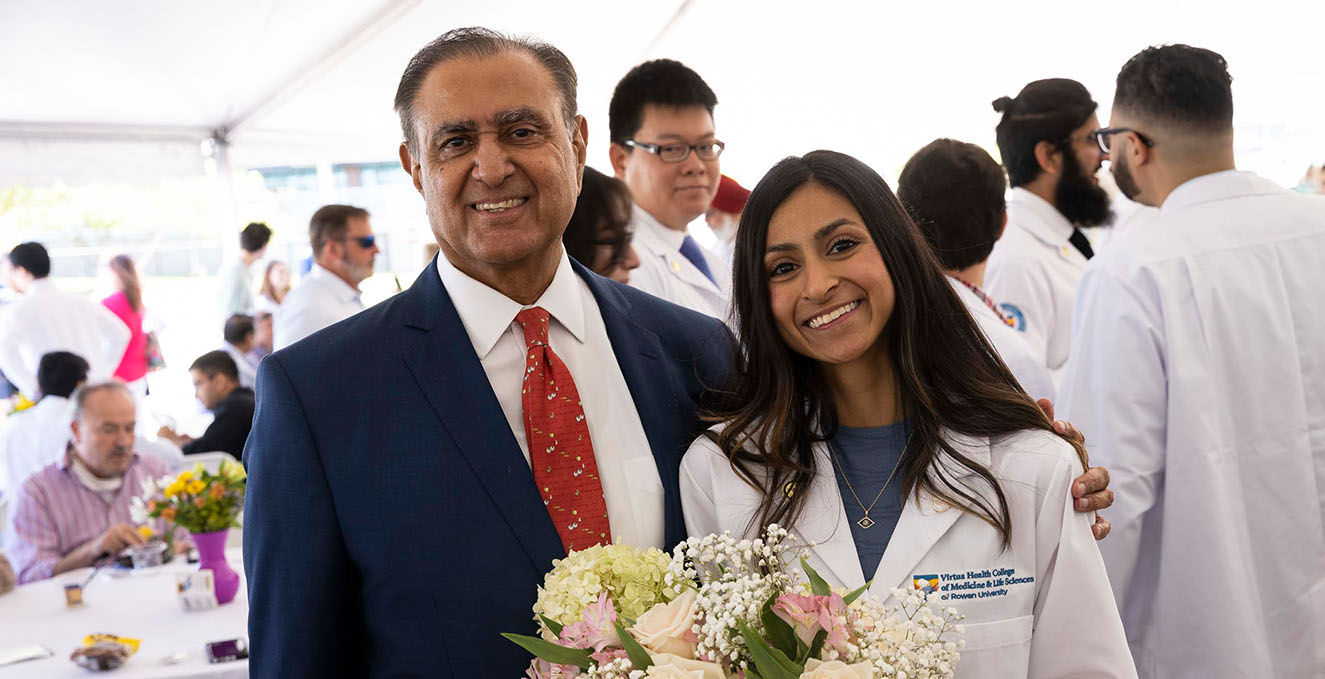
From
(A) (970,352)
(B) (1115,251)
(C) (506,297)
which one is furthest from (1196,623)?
(C) (506,297)

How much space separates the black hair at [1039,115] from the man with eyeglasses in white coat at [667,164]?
104cm

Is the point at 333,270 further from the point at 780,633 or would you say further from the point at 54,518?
the point at 780,633

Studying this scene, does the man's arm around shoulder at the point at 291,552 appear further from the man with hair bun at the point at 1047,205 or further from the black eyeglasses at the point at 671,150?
the man with hair bun at the point at 1047,205

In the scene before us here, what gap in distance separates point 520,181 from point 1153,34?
6696 mm

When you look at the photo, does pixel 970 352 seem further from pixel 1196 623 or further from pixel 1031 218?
pixel 1031 218

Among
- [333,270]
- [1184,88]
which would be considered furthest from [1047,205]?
[333,270]

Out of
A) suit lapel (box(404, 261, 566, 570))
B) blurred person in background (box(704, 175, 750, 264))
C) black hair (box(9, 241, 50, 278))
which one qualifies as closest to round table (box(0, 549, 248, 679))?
suit lapel (box(404, 261, 566, 570))

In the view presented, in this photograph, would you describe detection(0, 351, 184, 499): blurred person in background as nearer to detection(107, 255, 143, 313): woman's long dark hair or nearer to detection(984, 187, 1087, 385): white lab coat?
detection(107, 255, 143, 313): woman's long dark hair

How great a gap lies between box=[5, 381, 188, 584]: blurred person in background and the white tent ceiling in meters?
2.31

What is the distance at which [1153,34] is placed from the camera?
732 centimetres

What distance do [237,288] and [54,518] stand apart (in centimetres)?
546

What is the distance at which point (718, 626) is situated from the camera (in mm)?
1349

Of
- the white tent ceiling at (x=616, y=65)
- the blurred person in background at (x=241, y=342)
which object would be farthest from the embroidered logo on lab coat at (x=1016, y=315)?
the blurred person in background at (x=241, y=342)

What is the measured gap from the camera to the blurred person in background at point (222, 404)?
5.96m
